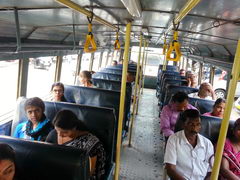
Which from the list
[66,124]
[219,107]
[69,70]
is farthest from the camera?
[69,70]

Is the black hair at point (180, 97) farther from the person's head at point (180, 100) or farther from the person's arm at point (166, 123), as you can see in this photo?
the person's arm at point (166, 123)

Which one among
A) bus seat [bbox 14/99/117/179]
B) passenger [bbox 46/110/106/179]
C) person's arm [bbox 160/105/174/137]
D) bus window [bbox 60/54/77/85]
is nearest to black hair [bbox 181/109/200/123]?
bus seat [bbox 14/99/117/179]

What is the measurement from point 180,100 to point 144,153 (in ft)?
5.49

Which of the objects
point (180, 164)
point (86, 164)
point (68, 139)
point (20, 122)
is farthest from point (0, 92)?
point (180, 164)

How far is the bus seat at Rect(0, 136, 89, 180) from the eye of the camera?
5.38 feet

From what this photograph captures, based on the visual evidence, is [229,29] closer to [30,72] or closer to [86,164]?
[86,164]

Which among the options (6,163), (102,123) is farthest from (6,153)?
(102,123)

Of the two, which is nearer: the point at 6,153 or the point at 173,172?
the point at 6,153

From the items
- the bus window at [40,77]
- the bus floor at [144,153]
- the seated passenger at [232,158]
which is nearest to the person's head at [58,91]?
the bus window at [40,77]

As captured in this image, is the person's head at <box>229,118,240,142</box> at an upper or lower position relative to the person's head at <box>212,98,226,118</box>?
lower

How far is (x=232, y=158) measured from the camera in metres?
2.66

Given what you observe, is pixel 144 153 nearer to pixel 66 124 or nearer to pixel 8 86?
pixel 8 86

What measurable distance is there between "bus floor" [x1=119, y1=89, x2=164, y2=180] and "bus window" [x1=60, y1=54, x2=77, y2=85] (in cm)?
209

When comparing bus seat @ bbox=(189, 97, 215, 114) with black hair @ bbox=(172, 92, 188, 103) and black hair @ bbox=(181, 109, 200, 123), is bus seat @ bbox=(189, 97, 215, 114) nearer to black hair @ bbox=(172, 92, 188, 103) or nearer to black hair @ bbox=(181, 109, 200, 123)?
black hair @ bbox=(172, 92, 188, 103)
